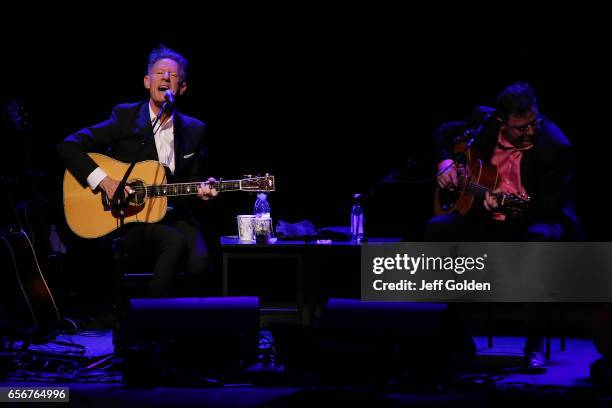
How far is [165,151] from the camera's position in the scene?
4.84 meters

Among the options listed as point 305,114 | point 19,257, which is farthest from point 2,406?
point 305,114

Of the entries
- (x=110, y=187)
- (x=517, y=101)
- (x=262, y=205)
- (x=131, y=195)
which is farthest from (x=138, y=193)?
(x=517, y=101)

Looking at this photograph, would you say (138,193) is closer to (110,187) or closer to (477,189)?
(110,187)

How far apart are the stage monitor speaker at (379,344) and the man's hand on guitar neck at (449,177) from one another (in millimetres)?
1270

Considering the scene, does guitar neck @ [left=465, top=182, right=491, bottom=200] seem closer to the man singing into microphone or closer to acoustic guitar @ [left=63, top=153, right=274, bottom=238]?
acoustic guitar @ [left=63, top=153, right=274, bottom=238]

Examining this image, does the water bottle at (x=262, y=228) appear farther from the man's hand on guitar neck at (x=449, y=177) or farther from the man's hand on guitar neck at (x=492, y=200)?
the man's hand on guitar neck at (x=492, y=200)

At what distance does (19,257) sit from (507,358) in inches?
111

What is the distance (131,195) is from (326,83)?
1.93m

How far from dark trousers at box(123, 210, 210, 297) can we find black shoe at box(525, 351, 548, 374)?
1.84 meters

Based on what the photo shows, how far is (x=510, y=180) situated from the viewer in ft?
15.1

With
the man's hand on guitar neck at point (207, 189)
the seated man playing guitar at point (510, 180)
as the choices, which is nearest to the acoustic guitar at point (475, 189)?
the seated man playing guitar at point (510, 180)

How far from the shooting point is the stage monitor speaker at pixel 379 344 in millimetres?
3191

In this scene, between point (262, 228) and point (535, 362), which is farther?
point (262, 228)

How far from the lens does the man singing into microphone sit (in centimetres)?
455
